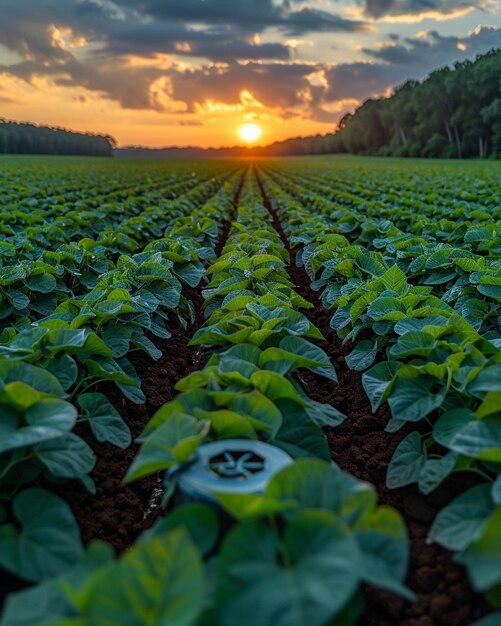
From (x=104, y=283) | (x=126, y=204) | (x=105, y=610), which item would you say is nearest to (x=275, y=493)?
(x=105, y=610)

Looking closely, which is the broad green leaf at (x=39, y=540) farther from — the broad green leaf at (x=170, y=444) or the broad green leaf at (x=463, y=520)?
the broad green leaf at (x=463, y=520)

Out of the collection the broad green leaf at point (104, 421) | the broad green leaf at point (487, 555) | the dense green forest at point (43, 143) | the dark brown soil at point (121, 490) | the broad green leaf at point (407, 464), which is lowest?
the dark brown soil at point (121, 490)

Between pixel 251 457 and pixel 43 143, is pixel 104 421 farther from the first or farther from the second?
pixel 43 143

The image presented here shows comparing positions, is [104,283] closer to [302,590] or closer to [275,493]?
[275,493]

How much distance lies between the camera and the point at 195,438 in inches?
65.4

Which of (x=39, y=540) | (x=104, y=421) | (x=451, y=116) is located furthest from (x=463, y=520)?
(x=451, y=116)

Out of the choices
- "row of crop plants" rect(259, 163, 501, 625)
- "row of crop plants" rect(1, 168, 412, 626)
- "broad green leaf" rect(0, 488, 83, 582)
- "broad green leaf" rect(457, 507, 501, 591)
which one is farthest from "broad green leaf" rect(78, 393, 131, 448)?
"broad green leaf" rect(457, 507, 501, 591)

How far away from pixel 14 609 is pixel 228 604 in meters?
0.46

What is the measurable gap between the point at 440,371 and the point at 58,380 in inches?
60.5

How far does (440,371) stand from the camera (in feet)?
7.56

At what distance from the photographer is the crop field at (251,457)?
1.22m

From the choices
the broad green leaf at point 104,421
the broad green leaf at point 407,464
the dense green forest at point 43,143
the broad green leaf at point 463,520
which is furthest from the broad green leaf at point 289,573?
the dense green forest at point 43,143

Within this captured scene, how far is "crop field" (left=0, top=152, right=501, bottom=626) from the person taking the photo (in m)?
1.22

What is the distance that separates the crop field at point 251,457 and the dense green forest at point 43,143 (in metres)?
91.2
